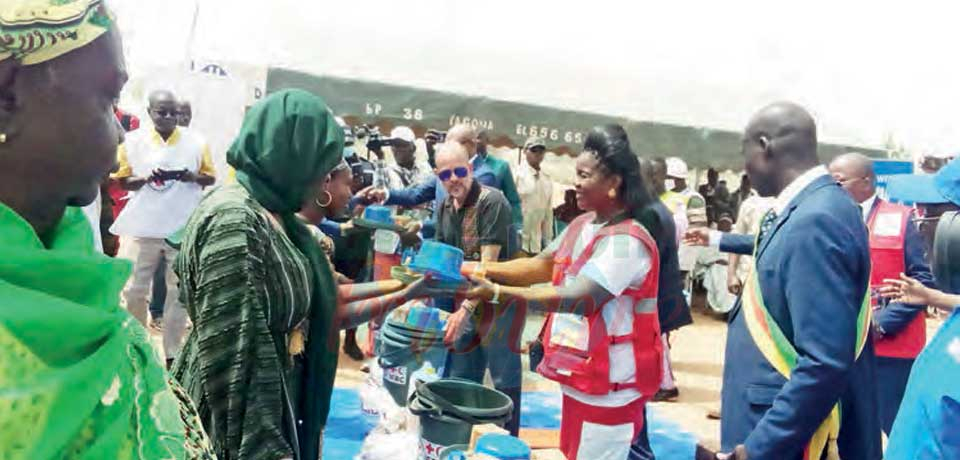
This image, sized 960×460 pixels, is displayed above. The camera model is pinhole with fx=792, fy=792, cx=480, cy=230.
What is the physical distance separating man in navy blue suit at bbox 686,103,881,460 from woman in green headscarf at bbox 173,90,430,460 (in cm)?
Answer: 132

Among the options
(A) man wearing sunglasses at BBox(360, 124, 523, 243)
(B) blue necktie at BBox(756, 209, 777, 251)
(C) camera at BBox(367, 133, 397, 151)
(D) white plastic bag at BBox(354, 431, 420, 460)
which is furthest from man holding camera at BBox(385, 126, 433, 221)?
(B) blue necktie at BBox(756, 209, 777, 251)

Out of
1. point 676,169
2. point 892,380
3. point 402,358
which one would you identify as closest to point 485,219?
point 402,358

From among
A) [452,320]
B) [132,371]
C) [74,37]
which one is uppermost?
[74,37]

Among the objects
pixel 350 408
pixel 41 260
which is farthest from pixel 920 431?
pixel 350 408

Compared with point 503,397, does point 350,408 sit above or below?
below

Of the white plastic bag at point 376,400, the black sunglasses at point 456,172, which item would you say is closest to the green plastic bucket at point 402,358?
the white plastic bag at point 376,400

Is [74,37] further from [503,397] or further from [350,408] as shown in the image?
[350,408]

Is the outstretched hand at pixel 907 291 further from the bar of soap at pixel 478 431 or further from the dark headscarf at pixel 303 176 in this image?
the dark headscarf at pixel 303 176

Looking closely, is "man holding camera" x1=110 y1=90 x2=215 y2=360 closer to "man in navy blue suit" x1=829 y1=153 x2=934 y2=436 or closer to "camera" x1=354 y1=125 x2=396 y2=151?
"camera" x1=354 y1=125 x2=396 y2=151

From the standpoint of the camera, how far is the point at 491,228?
4.75 m

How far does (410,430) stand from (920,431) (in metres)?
2.38

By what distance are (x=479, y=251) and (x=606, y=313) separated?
1.78 m

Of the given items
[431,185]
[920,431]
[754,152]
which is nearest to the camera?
[920,431]

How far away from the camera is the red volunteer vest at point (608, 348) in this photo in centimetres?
314
